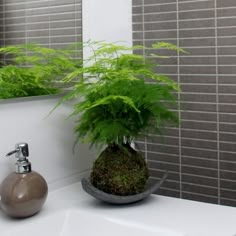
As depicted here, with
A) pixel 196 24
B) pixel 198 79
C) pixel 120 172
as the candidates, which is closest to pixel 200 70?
pixel 198 79

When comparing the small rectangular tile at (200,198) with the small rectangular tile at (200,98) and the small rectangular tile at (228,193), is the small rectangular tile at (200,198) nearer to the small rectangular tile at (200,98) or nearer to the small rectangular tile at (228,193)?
the small rectangular tile at (228,193)

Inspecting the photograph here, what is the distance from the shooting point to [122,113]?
1.13m

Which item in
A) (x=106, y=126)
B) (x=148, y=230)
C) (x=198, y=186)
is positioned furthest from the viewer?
(x=198, y=186)

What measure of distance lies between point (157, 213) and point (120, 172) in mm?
141

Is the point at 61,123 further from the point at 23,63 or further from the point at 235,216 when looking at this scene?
the point at 235,216

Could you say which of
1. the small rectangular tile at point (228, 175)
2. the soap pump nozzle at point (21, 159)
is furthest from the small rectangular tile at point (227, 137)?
the soap pump nozzle at point (21, 159)

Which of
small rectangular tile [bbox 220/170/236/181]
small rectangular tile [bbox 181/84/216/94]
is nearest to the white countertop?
small rectangular tile [bbox 220/170/236/181]

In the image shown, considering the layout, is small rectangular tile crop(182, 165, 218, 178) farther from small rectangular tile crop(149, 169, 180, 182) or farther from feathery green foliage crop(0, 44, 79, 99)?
feathery green foliage crop(0, 44, 79, 99)

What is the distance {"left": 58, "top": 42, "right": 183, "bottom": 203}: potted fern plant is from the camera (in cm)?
110

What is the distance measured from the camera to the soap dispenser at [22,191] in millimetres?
1005

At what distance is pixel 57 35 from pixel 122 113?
349mm

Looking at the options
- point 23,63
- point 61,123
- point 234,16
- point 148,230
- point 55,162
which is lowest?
point 148,230

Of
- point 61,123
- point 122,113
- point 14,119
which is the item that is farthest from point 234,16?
point 14,119

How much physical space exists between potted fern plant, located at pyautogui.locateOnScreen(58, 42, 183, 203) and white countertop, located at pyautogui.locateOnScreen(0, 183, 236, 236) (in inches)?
1.7
